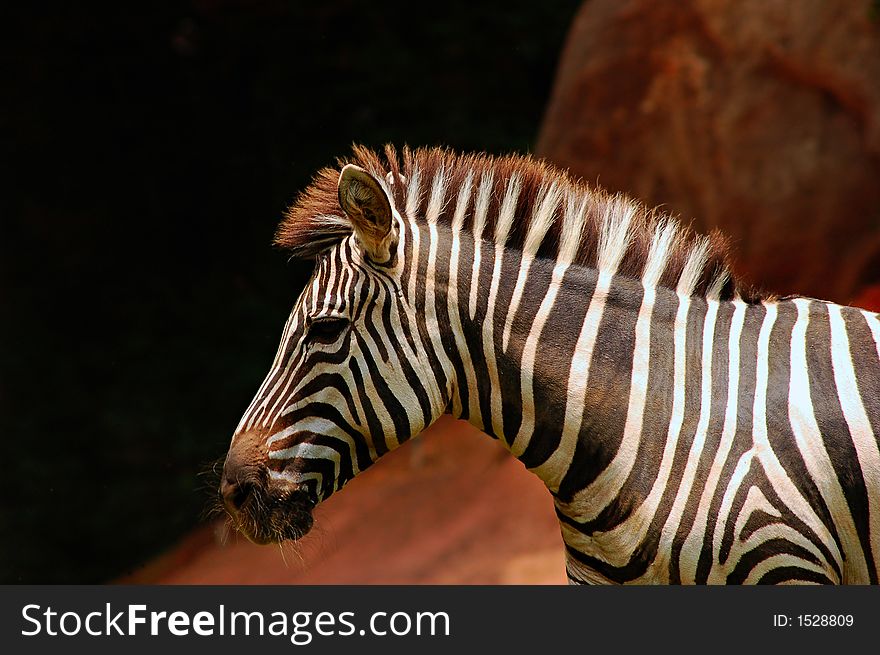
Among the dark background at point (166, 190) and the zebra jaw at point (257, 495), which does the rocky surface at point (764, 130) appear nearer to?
the dark background at point (166, 190)

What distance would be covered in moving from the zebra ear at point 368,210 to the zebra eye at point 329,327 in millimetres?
252

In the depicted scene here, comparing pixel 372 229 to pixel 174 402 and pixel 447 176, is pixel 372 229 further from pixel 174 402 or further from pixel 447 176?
pixel 174 402

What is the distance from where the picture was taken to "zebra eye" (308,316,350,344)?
3340 millimetres

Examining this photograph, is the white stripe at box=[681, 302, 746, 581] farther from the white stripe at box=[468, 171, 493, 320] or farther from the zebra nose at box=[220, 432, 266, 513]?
the zebra nose at box=[220, 432, 266, 513]

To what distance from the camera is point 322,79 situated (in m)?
11.2

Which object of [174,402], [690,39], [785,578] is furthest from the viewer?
[174,402]

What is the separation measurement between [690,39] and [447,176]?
5732 mm

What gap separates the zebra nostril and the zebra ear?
91 cm

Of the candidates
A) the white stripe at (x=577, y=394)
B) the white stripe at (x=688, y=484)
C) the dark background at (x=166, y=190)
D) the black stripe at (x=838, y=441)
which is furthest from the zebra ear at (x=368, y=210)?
the dark background at (x=166, y=190)

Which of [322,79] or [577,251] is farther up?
[322,79]

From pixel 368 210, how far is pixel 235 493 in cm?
109

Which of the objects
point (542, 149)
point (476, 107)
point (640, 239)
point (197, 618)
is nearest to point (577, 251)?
point (640, 239)

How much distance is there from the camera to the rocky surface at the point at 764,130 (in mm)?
8117

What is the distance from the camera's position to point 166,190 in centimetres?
1159
